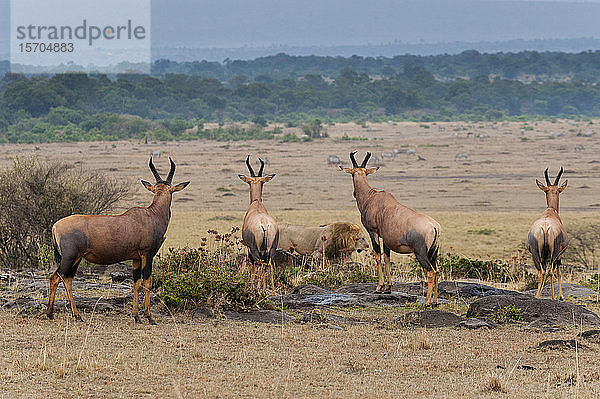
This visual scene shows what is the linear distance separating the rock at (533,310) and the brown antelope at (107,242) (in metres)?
3.81

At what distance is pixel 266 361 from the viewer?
324 inches

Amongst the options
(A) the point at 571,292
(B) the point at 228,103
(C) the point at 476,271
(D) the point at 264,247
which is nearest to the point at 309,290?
(D) the point at 264,247

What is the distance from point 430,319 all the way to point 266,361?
2718 mm

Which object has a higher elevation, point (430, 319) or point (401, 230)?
point (401, 230)

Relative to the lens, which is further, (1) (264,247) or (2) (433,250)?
(1) (264,247)

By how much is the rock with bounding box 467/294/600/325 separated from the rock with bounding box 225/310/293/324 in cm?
222

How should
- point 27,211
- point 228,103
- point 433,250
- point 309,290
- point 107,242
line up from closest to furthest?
1. point 107,242
2. point 433,250
3. point 309,290
4. point 27,211
5. point 228,103

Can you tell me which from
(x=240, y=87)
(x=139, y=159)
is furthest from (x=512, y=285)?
(x=240, y=87)

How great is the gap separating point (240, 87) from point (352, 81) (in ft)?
60.3

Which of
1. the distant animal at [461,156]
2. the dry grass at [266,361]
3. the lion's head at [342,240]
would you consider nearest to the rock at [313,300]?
the dry grass at [266,361]

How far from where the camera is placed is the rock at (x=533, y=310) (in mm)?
10383

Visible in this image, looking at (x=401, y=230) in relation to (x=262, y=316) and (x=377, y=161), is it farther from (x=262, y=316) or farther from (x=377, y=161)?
(x=377, y=161)

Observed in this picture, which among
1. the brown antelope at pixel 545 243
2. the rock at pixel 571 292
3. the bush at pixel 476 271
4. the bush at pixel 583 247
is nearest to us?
the brown antelope at pixel 545 243

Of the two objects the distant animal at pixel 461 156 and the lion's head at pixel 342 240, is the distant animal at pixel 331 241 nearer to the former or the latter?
the lion's head at pixel 342 240
